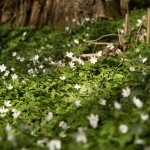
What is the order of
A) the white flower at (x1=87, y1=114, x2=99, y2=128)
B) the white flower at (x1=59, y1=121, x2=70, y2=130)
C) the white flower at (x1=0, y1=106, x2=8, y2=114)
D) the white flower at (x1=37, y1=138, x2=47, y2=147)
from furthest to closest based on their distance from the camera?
the white flower at (x1=0, y1=106, x2=8, y2=114), the white flower at (x1=59, y1=121, x2=70, y2=130), the white flower at (x1=87, y1=114, x2=99, y2=128), the white flower at (x1=37, y1=138, x2=47, y2=147)

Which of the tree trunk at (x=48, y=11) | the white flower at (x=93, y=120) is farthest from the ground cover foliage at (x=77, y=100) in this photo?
the tree trunk at (x=48, y=11)

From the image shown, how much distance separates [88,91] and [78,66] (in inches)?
32.5

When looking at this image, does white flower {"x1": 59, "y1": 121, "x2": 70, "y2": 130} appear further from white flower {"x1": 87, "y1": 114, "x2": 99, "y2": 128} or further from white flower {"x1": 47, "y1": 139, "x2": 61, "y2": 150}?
white flower {"x1": 47, "y1": 139, "x2": 61, "y2": 150}

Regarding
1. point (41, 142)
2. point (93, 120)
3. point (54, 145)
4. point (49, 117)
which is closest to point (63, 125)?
point (49, 117)

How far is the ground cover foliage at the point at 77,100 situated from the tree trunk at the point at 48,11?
104 cm

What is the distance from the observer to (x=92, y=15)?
389 inches

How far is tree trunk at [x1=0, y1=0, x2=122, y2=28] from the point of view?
383 inches

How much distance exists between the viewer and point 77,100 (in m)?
4.91

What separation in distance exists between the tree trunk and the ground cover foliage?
1.04 metres

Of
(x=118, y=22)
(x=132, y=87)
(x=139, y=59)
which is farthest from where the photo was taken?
(x=118, y=22)

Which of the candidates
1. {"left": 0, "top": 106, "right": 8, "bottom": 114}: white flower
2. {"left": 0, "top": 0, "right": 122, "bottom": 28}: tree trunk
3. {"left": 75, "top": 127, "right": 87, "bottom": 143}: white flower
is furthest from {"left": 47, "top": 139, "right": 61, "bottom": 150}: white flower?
{"left": 0, "top": 0, "right": 122, "bottom": 28}: tree trunk

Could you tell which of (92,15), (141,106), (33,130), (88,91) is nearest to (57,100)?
(88,91)

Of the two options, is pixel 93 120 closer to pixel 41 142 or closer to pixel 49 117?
pixel 41 142

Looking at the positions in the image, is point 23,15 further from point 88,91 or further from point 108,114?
point 108,114
